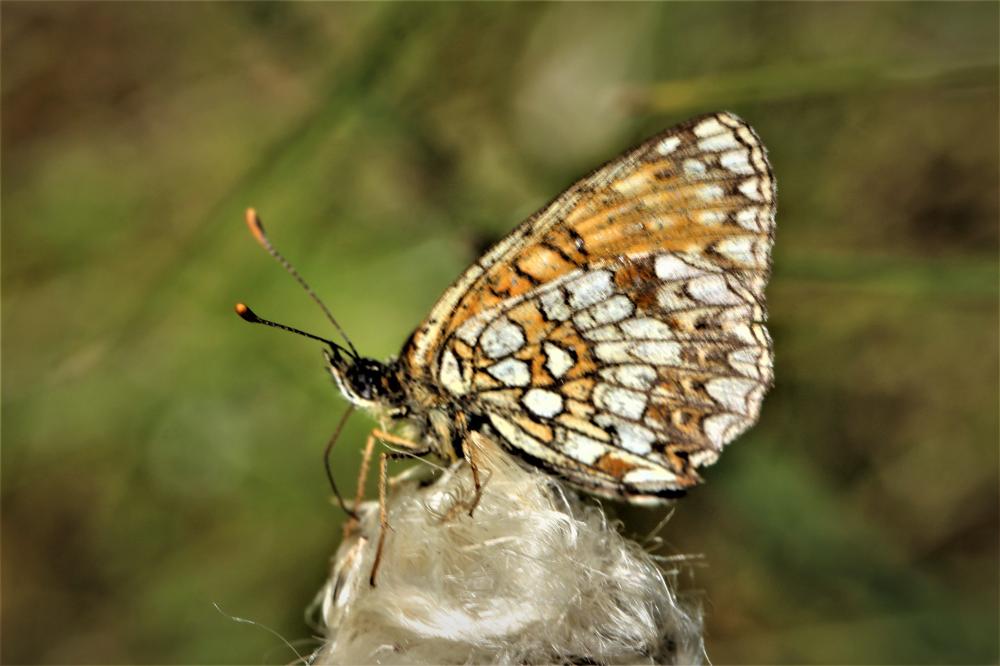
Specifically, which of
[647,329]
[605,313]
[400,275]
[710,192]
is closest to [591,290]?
[605,313]

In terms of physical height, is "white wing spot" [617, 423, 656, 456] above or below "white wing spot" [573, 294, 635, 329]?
below

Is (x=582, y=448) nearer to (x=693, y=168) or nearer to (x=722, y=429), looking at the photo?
(x=722, y=429)

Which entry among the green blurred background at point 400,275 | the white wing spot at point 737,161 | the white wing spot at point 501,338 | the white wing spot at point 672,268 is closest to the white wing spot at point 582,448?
the white wing spot at point 501,338

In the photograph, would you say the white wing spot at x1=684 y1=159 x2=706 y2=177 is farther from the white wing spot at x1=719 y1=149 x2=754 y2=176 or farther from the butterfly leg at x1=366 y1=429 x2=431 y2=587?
the butterfly leg at x1=366 y1=429 x2=431 y2=587

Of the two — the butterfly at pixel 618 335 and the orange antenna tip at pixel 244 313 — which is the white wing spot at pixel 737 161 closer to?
the butterfly at pixel 618 335

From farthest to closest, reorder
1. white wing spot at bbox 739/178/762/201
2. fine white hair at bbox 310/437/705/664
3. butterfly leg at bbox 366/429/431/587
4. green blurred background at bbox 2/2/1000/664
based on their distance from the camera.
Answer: green blurred background at bbox 2/2/1000/664 < white wing spot at bbox 739/178/762/201 < butterfly leg at bbox 366/429/431/587 < fine white hair at bbox 310/437/705/664

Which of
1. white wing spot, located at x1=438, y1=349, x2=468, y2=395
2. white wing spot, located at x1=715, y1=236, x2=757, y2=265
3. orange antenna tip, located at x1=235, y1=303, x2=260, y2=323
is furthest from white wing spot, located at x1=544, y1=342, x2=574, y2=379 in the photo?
orange antenna tip, located at x1=235, y1=303, x2=260, y2=323
